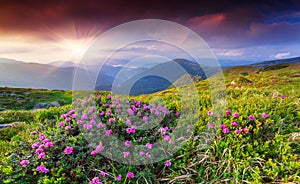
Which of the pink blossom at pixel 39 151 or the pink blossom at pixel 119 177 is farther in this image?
the pink blossom at pixel 39 151

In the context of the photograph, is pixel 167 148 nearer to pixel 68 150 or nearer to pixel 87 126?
pixel 87 126

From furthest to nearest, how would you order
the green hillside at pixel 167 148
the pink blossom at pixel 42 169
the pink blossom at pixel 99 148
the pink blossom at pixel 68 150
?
the pink blossom at pixel 99 148 < the pink blossom at pixel 68 150 < the green hillside at pixel 167 148 < the pink blossom at pixel 42 169

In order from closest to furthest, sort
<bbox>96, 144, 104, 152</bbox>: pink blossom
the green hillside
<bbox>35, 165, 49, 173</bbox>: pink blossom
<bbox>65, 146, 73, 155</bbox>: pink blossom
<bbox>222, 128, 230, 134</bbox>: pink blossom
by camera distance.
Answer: <bbox>35, 165, 49, 173</bbox>: pink blossom < the green hillside < <bbox>65, 146, 73, 155</bbox>: pink blossom < <bbox>96, 144, 104, 152</bbox>: pink blossom < <bbox>222, 128, 230, 134</bbox>: pink blossom

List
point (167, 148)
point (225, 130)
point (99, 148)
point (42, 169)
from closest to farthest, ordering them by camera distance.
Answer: point (42, 169) → point (99, 148) → point (167, 148) → point (225, 130)

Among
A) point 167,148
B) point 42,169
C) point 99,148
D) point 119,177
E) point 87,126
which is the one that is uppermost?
point 87,126

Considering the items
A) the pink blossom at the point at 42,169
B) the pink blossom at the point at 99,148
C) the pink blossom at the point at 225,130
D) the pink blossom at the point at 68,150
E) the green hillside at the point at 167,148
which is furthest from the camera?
Answer: the pink blossom at the point at 225,130

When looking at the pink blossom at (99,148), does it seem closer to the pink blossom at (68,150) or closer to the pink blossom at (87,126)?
the pink blossom at (68,150)

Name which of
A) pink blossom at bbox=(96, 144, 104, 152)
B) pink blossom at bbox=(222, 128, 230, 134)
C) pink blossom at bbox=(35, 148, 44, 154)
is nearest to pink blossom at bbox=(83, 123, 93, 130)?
pink blossom at bbox=(96, 144, 104, 152)

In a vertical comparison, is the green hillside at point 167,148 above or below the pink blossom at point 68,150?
below

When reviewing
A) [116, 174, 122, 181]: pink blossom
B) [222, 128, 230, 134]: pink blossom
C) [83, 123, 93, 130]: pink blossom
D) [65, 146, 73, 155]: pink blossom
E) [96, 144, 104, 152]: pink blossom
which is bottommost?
[116, 174, 122, 181]: pink blossom

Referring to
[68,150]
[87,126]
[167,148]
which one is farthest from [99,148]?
[167,148]

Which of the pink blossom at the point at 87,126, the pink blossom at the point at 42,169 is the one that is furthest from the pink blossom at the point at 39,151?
the pink blossom at the point at 87,126

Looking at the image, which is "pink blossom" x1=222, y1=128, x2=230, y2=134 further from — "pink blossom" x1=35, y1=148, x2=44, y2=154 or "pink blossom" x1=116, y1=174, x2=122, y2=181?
"pink blossom" x1=35, y1=148, x2=44, y2=154

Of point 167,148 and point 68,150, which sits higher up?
point 68,150
